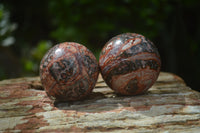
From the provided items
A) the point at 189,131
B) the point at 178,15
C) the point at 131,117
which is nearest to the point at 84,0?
the point at 178,15

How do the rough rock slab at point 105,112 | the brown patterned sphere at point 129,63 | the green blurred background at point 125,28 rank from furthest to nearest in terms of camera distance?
the green blurred background at point 125,28, the brown patterned sphere at point 129,63, the rough rock slab at point 105,112

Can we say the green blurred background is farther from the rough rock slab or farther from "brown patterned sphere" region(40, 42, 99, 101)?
"brown patterned sphere" region(40, 42, 99, 101)

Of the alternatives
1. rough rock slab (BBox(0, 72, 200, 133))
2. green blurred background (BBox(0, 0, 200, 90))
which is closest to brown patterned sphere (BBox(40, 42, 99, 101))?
rough rock slab (BBox(0, 72, 200, 133))

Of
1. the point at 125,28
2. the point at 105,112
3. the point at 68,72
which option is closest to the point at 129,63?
the point at 105,112

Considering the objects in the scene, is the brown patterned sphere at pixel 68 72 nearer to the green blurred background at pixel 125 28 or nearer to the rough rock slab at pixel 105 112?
the rough rock slab at pixel 105 112

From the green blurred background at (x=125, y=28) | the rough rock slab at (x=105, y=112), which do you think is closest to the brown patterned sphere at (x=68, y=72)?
the rough rock slab at (x=105, y=112)

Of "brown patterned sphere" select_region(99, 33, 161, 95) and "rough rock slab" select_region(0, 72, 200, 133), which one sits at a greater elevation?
"brown patterned sphere" select_region(99, 33, 161, 95)

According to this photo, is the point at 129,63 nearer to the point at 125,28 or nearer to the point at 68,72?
the point at 68,72
